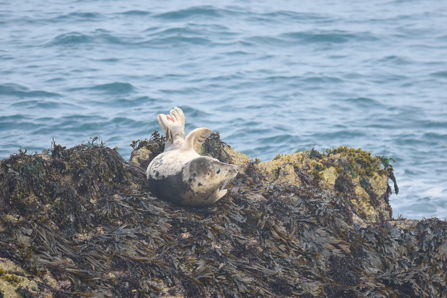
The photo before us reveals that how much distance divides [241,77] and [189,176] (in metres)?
14.0

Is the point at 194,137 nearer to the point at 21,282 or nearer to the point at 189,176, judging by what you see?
the point at 189,176

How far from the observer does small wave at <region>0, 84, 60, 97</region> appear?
1517 centimetres

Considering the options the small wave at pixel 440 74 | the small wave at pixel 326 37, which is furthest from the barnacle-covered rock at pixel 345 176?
the small wave at pixel 326 37

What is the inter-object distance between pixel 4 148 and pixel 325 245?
9501mm

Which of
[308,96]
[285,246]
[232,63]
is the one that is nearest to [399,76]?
[308,96]

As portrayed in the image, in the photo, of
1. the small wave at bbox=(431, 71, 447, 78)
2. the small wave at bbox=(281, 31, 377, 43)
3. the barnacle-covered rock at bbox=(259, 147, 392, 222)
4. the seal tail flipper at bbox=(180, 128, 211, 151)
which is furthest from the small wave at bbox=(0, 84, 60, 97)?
the small wave at bbox=(431, 71, 447, 78)

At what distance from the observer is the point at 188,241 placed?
4676mm

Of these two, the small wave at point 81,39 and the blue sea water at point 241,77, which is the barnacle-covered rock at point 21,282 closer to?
the blue sea water at point 241,77

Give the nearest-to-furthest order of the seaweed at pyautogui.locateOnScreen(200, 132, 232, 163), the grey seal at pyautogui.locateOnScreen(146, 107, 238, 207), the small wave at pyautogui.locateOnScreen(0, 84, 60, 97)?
the grey seal at pyautogui.locateOnScreen(146, 107, 238, 207)
the seaweed at pyautogui.locateOnScreen(200, 132, 232, 163)
the small wave at pyautogui.locateOnScreen(0, 84, 60, 97)

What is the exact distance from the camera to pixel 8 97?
14.9m

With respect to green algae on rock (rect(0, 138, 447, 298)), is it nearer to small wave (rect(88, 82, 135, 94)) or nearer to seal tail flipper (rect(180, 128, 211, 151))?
seal tail flipper (rect(180, 128, 211, 151))

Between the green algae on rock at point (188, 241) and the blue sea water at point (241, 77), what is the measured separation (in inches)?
245

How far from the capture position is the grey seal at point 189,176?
4.97 meters

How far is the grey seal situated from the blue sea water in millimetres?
7163
